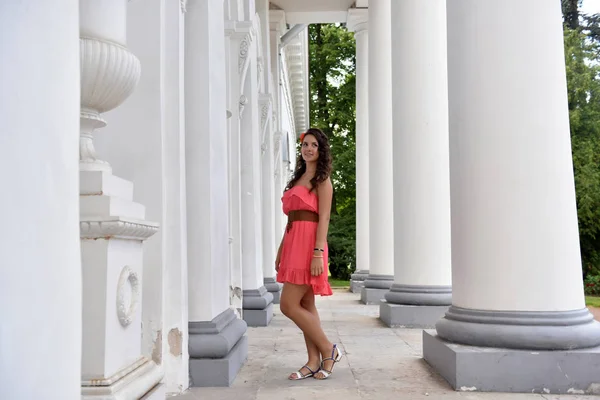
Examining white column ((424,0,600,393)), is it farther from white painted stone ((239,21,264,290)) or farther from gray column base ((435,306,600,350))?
white painted stone ((239,21,264,290))

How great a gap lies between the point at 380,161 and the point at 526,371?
1552cm

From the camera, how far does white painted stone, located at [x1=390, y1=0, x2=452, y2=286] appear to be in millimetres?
14398

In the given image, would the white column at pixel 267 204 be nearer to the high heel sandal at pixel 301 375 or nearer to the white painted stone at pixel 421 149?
the white painted stone at pixel 421 149

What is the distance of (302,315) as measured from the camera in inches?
353

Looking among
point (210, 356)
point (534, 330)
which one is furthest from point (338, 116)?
point (534, 330)

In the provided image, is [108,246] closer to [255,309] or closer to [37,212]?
[37,212]

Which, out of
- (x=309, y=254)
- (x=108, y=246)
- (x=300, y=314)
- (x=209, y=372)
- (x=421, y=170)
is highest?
(x=421, y=170)

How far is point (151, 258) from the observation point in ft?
24.8

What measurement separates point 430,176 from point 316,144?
234 inches

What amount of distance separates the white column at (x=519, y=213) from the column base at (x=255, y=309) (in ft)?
25.9

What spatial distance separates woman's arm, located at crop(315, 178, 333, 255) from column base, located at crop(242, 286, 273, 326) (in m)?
7.28

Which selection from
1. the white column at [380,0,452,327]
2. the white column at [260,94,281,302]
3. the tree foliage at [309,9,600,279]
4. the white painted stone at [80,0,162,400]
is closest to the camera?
the white painted stone at [80,0,162,400]

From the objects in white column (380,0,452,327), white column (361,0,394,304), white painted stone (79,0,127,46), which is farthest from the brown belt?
white column (361,0,394,304)

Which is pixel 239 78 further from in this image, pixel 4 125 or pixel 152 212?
pixel 4 125
